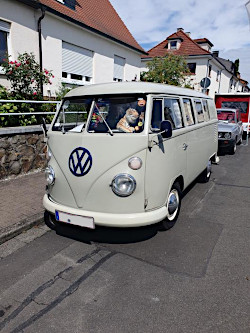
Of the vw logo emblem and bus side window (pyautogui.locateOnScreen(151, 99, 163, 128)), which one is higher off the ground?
bus side window (pyautogui.locateOnScreen(151, 99, 163, 128))

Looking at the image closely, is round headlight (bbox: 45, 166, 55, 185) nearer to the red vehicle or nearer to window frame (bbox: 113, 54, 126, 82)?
window frame (bbox: 113, 54, 126, 82)

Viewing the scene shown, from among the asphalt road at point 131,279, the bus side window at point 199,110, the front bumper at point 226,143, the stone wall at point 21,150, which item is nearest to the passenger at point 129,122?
the asphalt road at point 131,279

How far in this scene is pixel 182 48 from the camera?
30.8 m

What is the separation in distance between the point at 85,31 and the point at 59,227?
36.1ft

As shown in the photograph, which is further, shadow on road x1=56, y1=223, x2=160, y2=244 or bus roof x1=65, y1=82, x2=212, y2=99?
shadow on road x1=56, y1=223, x2=160, y2=244

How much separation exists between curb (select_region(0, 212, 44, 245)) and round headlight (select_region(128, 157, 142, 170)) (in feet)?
6.43

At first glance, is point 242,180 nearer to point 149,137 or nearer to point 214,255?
point 214,255

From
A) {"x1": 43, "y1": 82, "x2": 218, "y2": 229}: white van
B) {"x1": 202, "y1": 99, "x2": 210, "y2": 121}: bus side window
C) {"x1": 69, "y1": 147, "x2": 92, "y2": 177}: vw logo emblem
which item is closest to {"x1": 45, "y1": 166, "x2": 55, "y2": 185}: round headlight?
{"x1": 43, "y1": 82, "x2": 218, "y2": 229}: white van

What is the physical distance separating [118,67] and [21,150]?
36.2 ft

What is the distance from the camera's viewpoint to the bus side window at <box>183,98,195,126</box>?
456 cm

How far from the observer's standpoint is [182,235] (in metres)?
3.88

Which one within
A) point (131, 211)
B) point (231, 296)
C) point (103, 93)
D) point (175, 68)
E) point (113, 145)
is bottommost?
point (231, 296)

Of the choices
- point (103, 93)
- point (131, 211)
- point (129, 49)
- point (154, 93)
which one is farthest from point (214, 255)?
point (129, 49)

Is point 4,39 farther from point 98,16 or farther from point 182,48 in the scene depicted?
point 182,48
